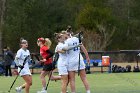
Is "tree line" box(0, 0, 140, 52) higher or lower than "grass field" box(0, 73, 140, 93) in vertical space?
higher

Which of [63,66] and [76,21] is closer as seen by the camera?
[63,66]

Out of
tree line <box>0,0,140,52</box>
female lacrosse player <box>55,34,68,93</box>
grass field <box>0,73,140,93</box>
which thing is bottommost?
grass field <box>0,73,140,93</box>

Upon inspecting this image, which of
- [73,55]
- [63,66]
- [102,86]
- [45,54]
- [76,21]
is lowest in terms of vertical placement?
[102,86]

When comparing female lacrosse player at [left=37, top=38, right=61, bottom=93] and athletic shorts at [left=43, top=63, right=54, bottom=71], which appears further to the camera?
athletic shorts at [left=43, top=63, right=54, bottom=71]

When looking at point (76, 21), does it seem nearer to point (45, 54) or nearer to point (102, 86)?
point (102, 86)

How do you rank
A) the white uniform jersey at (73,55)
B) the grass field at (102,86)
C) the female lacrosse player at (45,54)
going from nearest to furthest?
the white uniform jersey at (73,55) → the female lacrosse player at (45,54) → the grass field at (102,86)

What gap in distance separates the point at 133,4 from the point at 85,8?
7379mm

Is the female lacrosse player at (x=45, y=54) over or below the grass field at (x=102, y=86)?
over

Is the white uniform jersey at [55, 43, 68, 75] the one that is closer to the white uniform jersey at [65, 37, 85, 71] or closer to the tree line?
the white uniform jersey at [65, 37, 85, 71]

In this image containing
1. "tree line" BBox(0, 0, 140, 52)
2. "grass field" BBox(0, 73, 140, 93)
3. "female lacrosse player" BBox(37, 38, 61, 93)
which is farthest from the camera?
"tree line" BBox(0, 0, 140, 52)

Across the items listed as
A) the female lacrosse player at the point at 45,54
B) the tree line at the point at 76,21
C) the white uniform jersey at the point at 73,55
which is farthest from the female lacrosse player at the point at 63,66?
the tree line at the point at 76,21

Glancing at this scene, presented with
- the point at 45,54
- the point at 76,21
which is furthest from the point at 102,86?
the point at 76,21

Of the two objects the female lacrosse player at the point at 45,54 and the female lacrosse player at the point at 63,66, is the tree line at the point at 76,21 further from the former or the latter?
the female lacrosse player at the point at 63,66

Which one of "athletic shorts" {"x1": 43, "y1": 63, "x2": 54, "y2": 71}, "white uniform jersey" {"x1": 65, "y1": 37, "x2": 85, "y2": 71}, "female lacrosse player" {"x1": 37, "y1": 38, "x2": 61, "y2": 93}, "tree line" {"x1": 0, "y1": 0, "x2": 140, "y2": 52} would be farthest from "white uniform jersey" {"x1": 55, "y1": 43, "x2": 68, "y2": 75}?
"tree line" {"x1": 0, "y1": 0, "x2": 140, "y2": 52}
